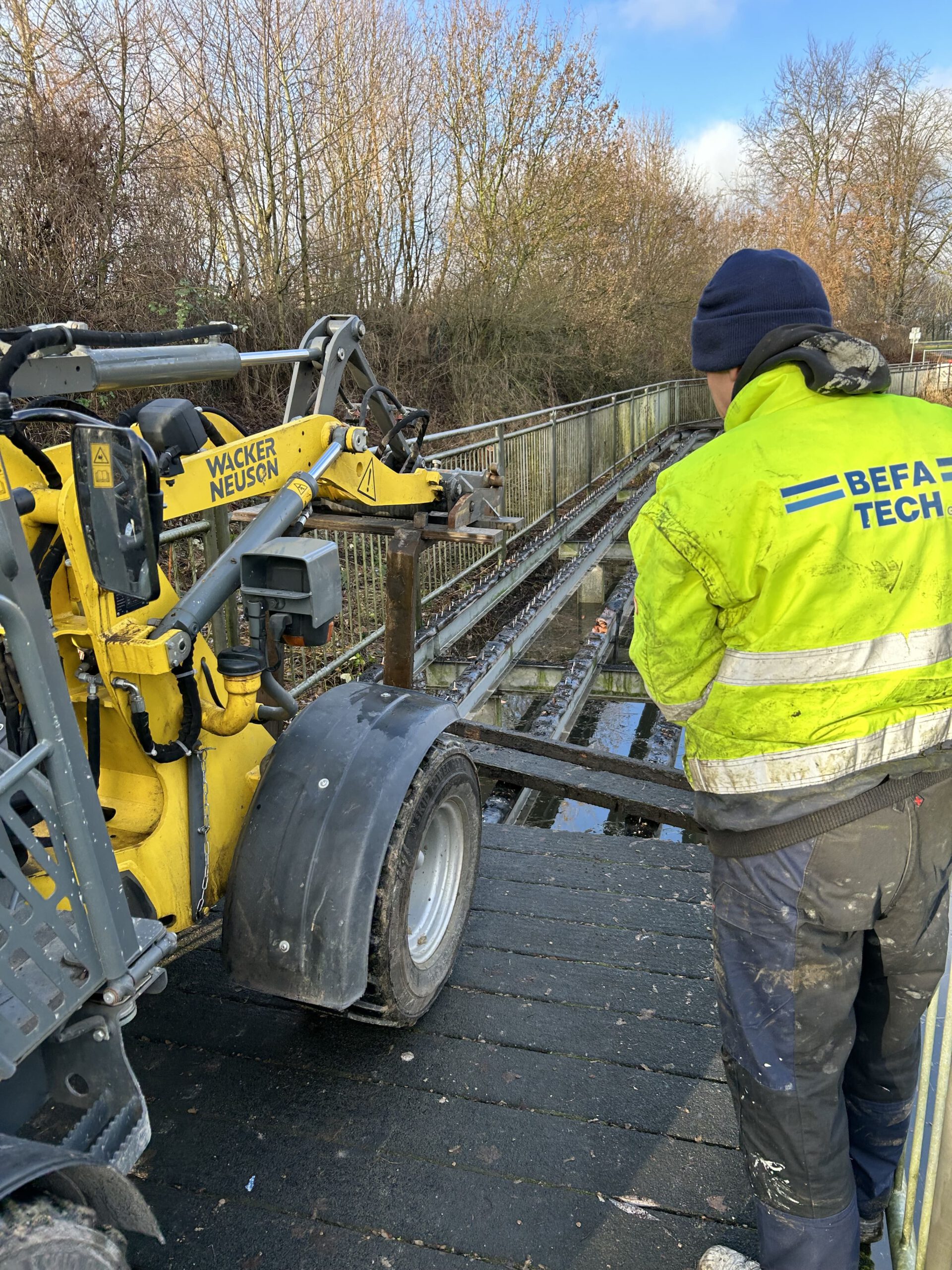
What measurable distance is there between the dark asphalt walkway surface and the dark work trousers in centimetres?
34

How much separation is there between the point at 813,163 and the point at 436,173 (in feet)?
109

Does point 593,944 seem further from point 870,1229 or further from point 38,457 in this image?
point 38,457

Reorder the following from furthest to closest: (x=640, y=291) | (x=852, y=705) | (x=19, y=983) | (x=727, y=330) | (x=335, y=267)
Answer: (x=640, y=291) → (x=335, y=267) → (x=727, y=330) → (x=852, y=705) → (x=19, y=983)

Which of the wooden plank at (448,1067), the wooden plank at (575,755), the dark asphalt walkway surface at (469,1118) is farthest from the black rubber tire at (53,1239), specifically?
the wooden plank at (575,755)

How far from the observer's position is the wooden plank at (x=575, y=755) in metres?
4.55

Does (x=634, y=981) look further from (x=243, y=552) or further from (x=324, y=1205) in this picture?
(x=243, y=552)

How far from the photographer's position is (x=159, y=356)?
7.63 ft

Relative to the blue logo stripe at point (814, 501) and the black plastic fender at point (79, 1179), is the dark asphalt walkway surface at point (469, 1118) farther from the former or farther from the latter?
the blue logo stripe at point (814, 501)

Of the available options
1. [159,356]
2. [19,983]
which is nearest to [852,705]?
[19,983]

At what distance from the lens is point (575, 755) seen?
4762 mm

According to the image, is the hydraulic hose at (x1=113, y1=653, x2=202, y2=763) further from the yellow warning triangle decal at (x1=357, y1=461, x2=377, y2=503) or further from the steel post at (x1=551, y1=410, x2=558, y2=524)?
the steel post at (x1=551, y1=410, x2=558, y2=524)

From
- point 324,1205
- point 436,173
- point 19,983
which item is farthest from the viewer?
point 436,173

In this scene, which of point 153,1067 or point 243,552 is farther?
point 153,1067

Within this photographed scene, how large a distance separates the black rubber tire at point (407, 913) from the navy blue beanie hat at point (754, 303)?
1.50 metres
